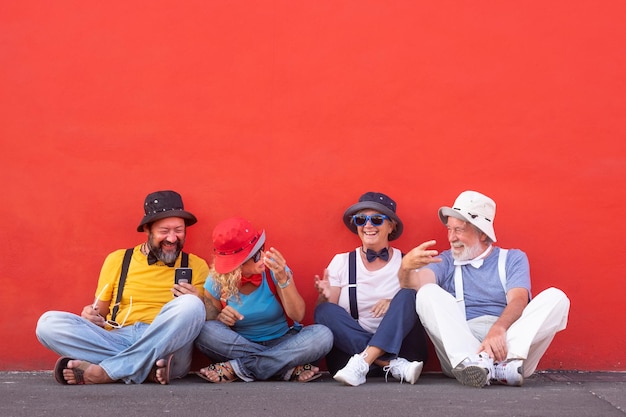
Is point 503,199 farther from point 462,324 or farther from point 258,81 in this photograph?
point 258,81

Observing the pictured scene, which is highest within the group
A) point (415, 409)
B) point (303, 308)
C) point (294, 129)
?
point (294, 129)

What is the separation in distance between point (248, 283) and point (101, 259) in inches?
43.5

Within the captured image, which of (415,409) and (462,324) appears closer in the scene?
(415,409)

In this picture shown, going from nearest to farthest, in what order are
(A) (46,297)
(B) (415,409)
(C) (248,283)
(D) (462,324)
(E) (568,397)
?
(B) (415,409) → (E) (568,397) → (D) (462,324) → (C) (248,283) → (A) (46,297)

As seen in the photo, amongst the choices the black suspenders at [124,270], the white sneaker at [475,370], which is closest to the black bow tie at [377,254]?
the white sneaker at [475,370]

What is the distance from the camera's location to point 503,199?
18.1 feet

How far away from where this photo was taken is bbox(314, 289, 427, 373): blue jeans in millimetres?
4836

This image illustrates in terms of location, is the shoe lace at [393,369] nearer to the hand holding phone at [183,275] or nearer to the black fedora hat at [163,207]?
the hand holding phone at [183,275]

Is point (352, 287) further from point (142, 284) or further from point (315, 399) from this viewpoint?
point (142, 284)

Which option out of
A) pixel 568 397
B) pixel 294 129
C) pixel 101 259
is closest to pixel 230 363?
pixel 101 259

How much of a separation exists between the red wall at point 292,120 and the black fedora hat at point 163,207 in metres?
0.22

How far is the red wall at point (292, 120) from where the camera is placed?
5.52 m

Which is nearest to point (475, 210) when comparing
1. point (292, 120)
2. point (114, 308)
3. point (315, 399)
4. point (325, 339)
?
point (325, 339)

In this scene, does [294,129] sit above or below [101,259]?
above
